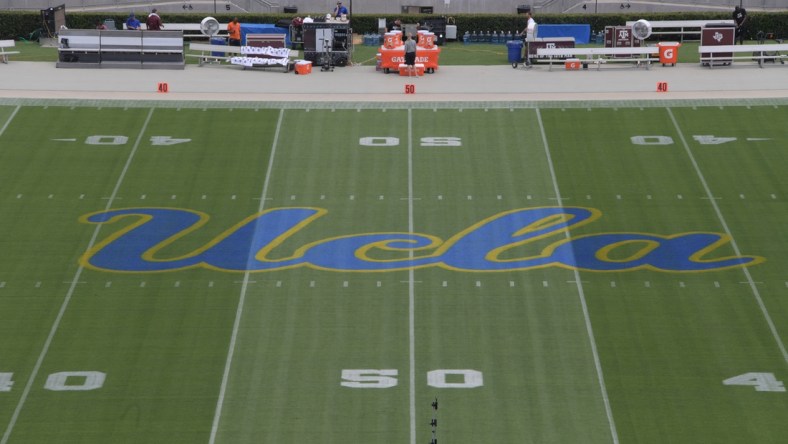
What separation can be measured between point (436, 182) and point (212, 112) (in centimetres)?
976

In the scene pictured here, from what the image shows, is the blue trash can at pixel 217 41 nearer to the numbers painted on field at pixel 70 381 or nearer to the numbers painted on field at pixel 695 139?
the numbers painted on field at pixel 695 139

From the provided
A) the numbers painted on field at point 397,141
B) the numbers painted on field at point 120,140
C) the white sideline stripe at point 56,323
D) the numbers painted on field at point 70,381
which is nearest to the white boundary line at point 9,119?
the numbers painted on field at point 120,140

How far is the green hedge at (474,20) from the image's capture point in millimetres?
75625

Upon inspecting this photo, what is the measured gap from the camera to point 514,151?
53875 mm

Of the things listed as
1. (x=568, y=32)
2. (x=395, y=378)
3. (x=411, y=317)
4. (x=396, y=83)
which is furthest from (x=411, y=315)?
(x=568, y=32)

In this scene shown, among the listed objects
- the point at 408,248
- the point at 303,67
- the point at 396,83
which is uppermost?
the point at 303,67

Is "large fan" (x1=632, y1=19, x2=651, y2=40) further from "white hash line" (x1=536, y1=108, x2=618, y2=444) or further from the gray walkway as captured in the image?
"white hash line" (x1=536, y1=108, x2=618, y2=444)

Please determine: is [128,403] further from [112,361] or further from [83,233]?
[83,233]

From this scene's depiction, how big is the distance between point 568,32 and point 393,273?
29791mm

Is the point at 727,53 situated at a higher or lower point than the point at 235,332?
higher

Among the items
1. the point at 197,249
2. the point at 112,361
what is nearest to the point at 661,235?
the point at 197,249

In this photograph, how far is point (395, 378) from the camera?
4191cm

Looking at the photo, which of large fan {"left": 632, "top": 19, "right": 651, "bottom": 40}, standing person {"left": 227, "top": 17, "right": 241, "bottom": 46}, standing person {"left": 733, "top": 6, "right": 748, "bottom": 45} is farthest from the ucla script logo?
standing person {"left": 733, "top": 6, "right": 748, "bottom": 45}

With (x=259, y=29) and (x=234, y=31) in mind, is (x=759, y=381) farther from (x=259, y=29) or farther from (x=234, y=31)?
(x=234, y=31)
